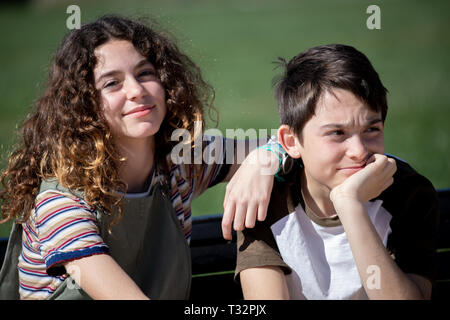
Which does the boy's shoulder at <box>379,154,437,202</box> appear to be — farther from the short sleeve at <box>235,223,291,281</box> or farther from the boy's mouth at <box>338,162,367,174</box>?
the short sleeve at <box>235,223,291,281</box>

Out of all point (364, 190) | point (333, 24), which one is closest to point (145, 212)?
point (364, 190)

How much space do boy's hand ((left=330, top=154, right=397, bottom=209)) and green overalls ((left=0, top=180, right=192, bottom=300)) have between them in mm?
680

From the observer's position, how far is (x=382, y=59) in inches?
480

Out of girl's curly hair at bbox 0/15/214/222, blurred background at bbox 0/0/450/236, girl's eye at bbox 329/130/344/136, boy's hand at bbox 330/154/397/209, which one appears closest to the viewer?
boy's hand at bbox 330/154/397/209

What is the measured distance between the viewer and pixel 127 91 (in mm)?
2365

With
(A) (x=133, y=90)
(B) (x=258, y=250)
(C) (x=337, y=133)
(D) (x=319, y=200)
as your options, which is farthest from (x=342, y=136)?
(A) (x=133, y=90)

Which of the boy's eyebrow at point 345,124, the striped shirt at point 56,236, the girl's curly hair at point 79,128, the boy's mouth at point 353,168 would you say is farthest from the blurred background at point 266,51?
the boy's mouth at point 353,168

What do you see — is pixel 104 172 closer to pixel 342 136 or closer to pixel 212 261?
pixel 212 261

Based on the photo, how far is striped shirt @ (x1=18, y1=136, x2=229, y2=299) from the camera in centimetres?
215

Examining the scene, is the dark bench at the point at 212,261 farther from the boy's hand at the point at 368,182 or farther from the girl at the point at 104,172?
the boy's hand at the point at 368,182

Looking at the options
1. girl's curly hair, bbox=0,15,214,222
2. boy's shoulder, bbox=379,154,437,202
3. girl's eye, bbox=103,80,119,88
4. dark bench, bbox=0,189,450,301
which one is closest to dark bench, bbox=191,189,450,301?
dark bench, bbox=0,189,450,301

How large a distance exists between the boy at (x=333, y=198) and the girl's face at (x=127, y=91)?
502mm

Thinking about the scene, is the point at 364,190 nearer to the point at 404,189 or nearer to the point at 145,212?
the point at 404,189

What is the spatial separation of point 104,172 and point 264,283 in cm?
71
